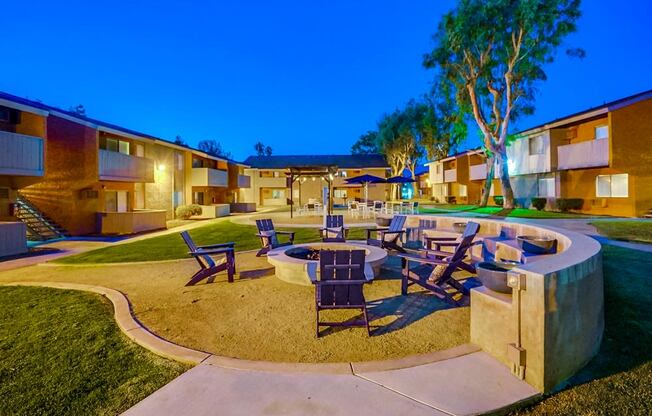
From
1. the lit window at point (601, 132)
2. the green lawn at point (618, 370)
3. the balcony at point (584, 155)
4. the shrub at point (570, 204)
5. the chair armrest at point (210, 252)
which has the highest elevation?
the lit window at point (601, 132)

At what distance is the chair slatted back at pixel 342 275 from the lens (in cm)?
A: 467

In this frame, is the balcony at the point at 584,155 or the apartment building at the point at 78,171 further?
the balcony at the point at 584,155

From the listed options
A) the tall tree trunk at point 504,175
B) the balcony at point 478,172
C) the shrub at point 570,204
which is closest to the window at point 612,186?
the shrub at point 570,204

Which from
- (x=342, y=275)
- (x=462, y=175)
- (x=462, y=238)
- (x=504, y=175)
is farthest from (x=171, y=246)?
(x=462, y=175)

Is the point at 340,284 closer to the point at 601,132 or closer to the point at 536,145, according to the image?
the point at 601,132

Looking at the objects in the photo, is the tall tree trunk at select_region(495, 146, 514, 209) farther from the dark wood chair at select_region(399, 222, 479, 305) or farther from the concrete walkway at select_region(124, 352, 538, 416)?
the concrete walkway at select_region(124, 352, 538, 416)

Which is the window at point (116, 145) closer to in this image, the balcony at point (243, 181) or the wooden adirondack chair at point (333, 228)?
the wooden adirondack chair at point (333, 228)

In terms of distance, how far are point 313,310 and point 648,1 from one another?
21247 cm

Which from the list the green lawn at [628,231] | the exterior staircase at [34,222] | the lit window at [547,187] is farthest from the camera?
the lit window at [547,187]

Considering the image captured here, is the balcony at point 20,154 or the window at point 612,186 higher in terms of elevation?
the balcony at point 20,154

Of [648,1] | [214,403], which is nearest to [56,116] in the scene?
[214,403]

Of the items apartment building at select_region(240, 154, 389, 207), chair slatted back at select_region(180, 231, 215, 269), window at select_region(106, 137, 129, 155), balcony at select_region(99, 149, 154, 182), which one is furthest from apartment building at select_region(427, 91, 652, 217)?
window at select_region(106, 137, 129, 155)

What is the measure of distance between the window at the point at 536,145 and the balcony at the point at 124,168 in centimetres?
2661

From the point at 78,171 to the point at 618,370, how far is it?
64.1 ft
